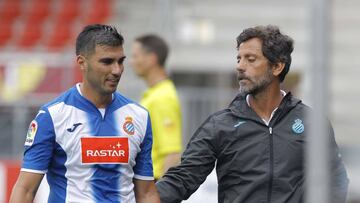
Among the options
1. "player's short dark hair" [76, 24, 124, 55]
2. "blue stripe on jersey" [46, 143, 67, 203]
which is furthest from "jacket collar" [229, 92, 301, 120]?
"blue stripe on jersey" [46, 143, 67, 203]

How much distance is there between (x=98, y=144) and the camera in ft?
16.7

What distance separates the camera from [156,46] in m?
8.16


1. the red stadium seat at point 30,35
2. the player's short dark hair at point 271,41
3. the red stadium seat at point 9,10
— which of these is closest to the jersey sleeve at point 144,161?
the player's short dark hair at point 271,41

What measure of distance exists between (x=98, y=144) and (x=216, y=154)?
629mm

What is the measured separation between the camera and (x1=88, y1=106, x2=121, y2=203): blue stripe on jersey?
5082mm

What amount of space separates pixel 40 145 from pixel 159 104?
2.98m

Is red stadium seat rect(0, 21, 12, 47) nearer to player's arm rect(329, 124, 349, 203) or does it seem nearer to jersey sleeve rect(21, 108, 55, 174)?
jersey sleeve rect(21, 108, 55, 174)

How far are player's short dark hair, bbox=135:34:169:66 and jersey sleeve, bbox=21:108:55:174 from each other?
10.3 feet

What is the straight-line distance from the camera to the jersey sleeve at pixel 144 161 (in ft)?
17.3

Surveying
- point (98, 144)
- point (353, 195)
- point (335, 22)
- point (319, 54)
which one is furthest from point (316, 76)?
point (98, 144)

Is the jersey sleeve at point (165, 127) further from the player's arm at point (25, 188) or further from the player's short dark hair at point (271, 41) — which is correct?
the player's arm at point (25, 188)

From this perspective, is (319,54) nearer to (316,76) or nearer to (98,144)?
(316,76)

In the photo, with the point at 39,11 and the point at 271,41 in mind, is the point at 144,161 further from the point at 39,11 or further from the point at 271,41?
the point at 39,11

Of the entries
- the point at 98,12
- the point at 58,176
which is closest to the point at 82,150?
the point at 58,176
